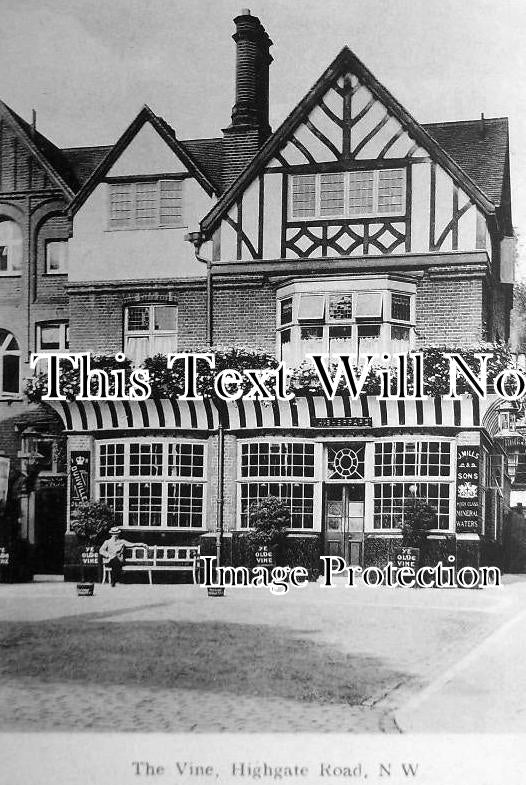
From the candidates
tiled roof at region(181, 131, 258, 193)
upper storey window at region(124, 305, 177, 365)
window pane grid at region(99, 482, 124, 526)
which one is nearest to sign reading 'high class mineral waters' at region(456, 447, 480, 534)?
upper storey window at region(124, 305, 177, 365)

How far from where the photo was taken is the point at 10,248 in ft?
17.0

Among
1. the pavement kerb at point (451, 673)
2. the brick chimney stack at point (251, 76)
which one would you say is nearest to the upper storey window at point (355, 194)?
the brick chimney stack at point (251, 76)

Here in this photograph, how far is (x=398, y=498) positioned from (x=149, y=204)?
78.5 inches

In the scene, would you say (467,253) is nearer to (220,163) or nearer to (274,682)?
(220,163)

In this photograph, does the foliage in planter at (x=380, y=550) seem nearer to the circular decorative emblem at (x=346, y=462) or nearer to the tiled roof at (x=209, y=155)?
the circular decorative emblem at (x=346, y=462)

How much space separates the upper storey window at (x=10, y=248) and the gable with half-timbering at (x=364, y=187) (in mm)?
1374

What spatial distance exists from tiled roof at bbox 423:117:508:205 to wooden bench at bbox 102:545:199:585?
233cm

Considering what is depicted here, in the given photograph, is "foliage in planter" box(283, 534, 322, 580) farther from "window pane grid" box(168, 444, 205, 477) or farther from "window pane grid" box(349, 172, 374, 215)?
"window pane grid" box(349, 172, 374, 215)

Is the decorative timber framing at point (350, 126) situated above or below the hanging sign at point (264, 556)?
above

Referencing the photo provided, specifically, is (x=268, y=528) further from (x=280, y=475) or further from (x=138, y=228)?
(x=138, y=228)

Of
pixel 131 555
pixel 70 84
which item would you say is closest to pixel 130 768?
pixel 131 555

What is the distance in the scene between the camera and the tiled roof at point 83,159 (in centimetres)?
514

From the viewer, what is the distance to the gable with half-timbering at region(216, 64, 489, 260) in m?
4.87

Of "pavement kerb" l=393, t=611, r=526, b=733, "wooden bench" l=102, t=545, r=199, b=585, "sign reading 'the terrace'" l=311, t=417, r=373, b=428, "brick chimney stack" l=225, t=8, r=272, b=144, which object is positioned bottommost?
"pavement kerb" l=393, t=611, r=526, b=733
